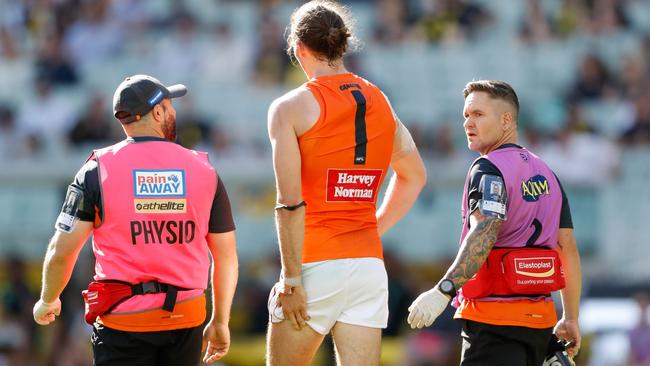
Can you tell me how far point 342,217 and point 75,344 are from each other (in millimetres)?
7093

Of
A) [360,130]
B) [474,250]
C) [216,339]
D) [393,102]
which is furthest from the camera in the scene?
[393,102]

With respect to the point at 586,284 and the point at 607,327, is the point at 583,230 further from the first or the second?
the point at 607,327

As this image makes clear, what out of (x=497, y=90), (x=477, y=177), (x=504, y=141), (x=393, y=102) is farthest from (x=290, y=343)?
(x=393, y=102)

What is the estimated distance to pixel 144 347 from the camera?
207 inches

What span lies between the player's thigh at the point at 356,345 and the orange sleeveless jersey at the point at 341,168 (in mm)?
332

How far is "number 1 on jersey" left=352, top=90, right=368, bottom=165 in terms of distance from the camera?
521cm

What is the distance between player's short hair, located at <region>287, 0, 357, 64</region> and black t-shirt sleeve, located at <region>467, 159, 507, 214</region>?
2.64ft

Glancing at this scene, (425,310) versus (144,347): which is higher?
(425,310)

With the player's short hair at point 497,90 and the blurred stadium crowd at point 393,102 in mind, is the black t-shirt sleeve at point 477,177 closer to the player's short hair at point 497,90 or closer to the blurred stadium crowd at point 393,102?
the player's short hair at point 497,90

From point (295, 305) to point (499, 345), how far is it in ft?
3.09

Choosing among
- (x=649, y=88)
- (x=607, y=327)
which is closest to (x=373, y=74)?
(x=649, y=88)

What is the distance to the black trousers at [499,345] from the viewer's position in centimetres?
519

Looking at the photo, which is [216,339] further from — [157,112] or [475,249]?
[475,249]

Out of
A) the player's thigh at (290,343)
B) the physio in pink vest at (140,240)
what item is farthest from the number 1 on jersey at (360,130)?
the player's thigh at (290,343)
